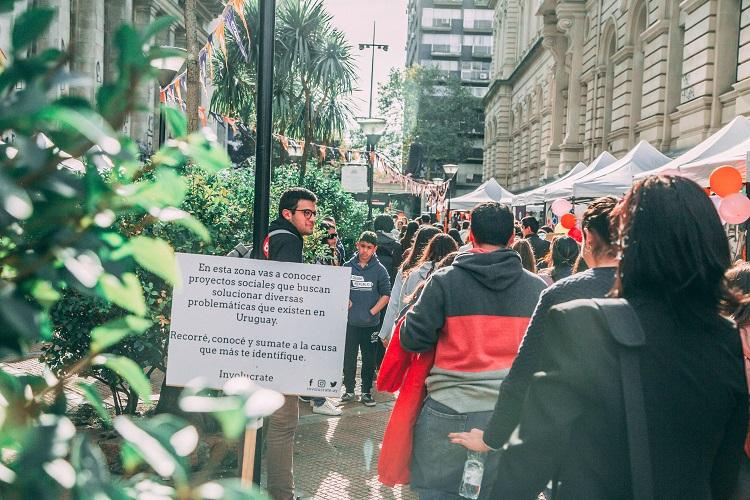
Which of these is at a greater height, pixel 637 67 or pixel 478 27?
pixel 478 27

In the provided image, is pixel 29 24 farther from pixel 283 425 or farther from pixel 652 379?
pixel 283 425

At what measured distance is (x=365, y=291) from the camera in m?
8.59

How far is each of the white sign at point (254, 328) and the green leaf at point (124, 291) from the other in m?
2.99

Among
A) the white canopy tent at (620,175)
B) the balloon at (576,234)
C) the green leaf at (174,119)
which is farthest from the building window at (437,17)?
the green leaf at (174,119)

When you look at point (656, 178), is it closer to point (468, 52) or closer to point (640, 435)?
point (640, 435)

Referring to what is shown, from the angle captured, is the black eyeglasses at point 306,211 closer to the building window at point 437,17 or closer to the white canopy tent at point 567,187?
the white canopy tent at point 567,187

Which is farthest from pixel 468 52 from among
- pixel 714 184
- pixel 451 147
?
pixel 714 184

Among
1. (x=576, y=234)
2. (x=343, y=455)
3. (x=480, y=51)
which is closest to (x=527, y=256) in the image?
(x=343, y=455)

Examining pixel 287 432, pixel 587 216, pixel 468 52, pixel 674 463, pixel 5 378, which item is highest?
pixel 468 52

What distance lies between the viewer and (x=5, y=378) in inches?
34.1

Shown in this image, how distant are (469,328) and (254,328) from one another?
1.03 m

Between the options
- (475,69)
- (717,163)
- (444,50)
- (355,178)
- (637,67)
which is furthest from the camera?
(444,50)

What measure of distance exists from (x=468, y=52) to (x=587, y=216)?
3786 inches

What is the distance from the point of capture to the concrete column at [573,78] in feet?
102
